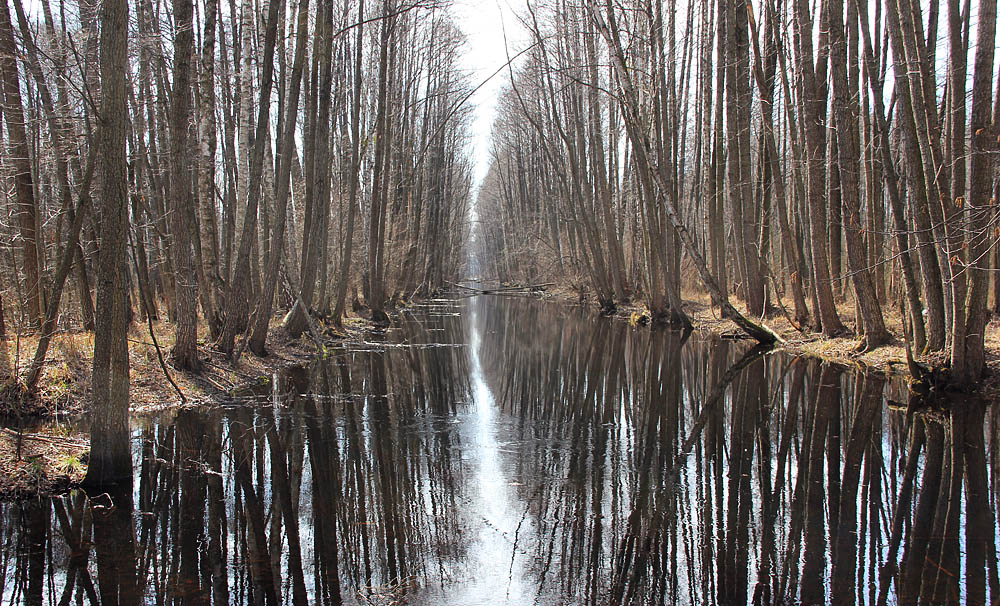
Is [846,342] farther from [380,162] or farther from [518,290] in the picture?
[518,290]

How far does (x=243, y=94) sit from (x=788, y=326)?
13328mm

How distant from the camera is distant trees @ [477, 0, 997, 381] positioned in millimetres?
8977

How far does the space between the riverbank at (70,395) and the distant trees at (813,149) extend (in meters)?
7.88

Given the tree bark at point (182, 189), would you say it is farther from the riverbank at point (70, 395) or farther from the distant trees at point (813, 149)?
the distant trees at point (813, 149)

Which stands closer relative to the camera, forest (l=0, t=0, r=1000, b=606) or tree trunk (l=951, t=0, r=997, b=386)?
forest (l=0, t=0, r=1000, b=606)

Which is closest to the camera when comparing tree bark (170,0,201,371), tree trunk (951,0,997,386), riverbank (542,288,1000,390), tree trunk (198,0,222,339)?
tree trunk (951,0,997,386)

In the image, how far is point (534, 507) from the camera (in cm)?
496

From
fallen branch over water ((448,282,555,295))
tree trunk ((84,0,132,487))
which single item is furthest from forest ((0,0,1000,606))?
fallen branch over water ((448,282,555,295))

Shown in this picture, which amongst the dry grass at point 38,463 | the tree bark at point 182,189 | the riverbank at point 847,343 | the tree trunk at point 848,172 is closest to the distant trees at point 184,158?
the tree bark at point 182,189

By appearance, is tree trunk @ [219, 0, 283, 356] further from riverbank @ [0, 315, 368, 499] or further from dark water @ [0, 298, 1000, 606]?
dark water @ [0, 298, 1000, 606]

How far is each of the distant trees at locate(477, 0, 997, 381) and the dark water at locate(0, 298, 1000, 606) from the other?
8.19 feet

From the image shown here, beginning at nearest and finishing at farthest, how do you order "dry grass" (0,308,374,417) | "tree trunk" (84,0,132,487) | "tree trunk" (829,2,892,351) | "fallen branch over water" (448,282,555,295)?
1. "tree trunk" (84,0,132,487)
2. "dry grass" (0,308,374,417)
3. "tree trunk" (829,2,892,351)
4. "fallen branch over water" (448,282,555,295)

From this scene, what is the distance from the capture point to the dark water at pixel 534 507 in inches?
146

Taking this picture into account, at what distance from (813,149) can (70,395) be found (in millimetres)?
12063
